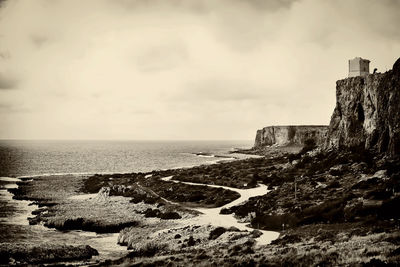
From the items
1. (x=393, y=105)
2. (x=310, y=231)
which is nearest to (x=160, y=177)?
(x=393, y=105)

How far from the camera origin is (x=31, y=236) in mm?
45781

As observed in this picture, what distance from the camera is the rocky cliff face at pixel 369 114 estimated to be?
63556mm

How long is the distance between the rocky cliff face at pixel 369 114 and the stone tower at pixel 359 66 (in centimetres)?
406

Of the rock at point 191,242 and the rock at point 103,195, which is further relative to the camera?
the rock at point 103,195

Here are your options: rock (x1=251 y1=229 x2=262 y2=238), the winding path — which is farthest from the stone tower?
rock (x1=251 y1=229 x2=262 y2=238)

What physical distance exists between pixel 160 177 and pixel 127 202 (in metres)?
29.3

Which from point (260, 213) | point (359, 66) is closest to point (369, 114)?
point (359, 66)

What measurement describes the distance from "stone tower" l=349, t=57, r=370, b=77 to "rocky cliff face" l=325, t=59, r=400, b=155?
4055 millimetres

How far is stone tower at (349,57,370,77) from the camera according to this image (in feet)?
284

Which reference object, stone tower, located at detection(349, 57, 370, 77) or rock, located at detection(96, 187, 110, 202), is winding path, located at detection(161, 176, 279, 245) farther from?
stone tower, located at detection(349, 57, 370, 77)

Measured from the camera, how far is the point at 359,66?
86625 millimetres

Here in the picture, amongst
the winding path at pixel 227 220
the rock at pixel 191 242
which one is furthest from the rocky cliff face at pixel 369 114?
the rock at pixel 191 242

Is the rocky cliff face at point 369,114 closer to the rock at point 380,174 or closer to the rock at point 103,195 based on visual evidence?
the rock at point 380,174

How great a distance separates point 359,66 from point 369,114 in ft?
53.0
